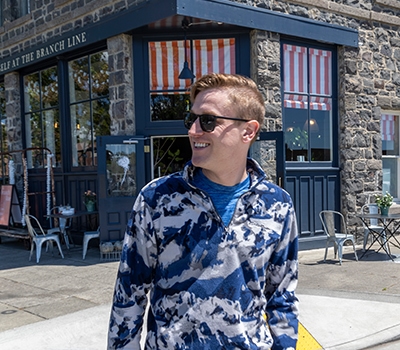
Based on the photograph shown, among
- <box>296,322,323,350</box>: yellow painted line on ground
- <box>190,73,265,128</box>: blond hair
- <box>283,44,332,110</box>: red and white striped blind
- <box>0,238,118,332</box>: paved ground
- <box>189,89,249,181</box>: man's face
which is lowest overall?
<box>0,238,118,332</box>: paved ground

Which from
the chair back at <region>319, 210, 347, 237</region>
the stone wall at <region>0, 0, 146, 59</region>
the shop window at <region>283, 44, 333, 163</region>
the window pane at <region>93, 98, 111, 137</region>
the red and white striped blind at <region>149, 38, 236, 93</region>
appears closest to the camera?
the chair back at <region>319, 210, 347, 237</region>

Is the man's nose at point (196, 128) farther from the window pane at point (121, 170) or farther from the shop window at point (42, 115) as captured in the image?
the shop window at point (42, 115)

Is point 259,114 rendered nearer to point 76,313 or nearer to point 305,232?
point 76,313

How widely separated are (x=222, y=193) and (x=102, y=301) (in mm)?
4058

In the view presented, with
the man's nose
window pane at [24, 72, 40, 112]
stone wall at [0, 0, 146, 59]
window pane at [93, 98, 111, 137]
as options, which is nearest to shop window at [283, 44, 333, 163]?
stone wall at [0, 0, 146, 59]

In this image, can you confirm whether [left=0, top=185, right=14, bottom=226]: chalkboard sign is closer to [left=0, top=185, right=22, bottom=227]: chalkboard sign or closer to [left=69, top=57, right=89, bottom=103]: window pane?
[left=0, top=185, right=22, bottom=227]: chalkboard sign

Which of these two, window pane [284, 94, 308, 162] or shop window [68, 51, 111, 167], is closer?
window pane [284, 94, 308, 162]

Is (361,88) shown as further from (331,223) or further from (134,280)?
(134,280)

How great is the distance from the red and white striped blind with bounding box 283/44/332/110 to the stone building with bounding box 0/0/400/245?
20 mm

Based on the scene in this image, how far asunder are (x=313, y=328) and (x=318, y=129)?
5498 millimetres

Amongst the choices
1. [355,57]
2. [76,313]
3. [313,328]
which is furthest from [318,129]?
[76,313]

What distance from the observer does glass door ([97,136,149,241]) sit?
780cm

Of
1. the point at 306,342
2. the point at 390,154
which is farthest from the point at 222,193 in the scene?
the point at 390,154

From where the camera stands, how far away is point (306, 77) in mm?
8906
